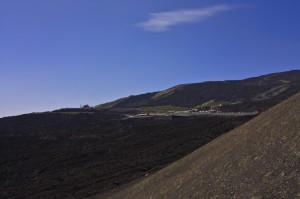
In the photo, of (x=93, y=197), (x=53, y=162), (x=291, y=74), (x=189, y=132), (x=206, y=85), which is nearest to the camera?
(x=93, y=197)

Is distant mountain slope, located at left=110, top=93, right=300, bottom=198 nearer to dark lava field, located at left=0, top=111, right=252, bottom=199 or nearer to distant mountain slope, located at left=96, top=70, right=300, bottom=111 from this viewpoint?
dark lava field, located at left=0, top=111, right=252, bottom=199

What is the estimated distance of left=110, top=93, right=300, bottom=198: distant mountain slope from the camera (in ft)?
48.3

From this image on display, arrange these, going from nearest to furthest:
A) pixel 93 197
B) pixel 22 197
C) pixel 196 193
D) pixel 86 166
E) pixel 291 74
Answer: pixel 196 193, pixel 93 197, pixel 22 197, pixel 86 166, pixel 291 74

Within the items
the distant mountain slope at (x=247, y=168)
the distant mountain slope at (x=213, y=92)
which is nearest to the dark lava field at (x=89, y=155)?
the distant mountain slope at (x=247, y=168)

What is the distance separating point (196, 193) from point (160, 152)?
20.2 m

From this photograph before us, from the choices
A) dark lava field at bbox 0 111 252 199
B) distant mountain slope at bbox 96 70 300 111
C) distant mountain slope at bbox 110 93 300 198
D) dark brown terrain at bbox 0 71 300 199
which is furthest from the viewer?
distant mountain slope at bbox 96 70 300 111

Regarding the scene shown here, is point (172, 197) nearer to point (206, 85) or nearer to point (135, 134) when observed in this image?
point (135, 134)

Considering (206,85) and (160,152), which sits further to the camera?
(206,85)

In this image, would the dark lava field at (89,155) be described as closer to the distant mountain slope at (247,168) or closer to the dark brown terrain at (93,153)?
the dark brown terrain at (93,153)

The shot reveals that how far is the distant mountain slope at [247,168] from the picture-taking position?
14.7 metres

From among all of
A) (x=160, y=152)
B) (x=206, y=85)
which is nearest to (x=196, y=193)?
(x=160, y=152)

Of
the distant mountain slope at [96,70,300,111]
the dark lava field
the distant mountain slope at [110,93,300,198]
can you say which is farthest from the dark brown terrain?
the distant mountain slope at [96,70,300,111]

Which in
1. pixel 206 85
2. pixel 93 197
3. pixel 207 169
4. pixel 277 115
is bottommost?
pixel 93 197

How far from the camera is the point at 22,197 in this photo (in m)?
30.0
